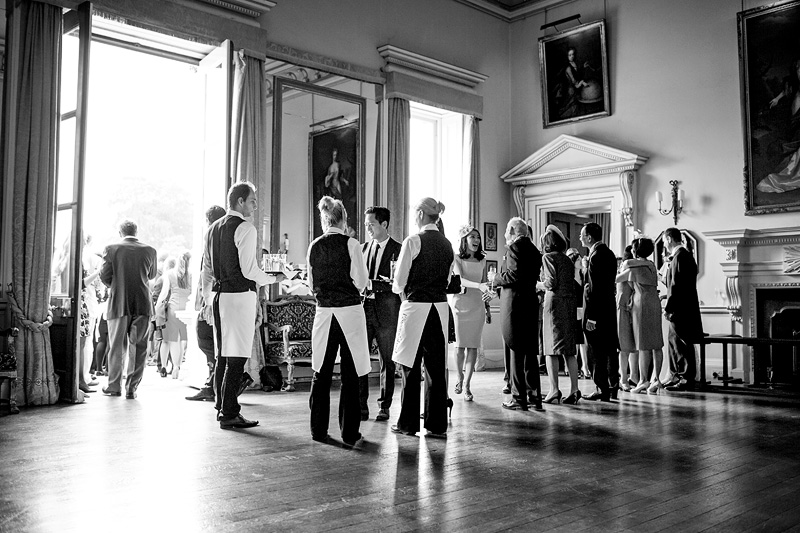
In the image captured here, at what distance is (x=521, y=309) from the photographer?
5.77m

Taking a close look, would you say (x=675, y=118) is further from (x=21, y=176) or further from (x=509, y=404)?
(x=21, y=176)

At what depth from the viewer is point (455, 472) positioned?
145 inches

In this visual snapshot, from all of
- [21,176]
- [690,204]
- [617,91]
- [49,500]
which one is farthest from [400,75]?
[49,500]

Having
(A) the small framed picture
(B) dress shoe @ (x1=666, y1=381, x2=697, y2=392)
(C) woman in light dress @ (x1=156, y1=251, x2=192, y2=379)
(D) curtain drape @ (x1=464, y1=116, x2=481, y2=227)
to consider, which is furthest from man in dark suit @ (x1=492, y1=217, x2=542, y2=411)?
(A) the small framed picture

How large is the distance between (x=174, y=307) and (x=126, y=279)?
186 centimetres

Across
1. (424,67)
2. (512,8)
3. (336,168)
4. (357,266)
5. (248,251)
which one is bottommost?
(357,266)

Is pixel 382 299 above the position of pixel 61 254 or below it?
below

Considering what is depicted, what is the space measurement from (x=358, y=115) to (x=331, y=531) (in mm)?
6844

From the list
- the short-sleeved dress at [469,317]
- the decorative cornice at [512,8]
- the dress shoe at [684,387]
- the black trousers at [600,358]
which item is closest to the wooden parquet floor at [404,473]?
the black trousers at [600,358]

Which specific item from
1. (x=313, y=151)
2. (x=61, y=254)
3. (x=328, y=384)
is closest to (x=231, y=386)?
(x=328, y=384)

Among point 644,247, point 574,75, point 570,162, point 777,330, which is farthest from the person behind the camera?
point 574,75

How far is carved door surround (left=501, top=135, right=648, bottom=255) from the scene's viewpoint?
9.47 m

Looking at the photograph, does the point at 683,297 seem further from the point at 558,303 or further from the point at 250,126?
the point at 250,126

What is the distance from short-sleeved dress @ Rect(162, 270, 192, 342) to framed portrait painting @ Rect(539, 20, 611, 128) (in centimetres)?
552
